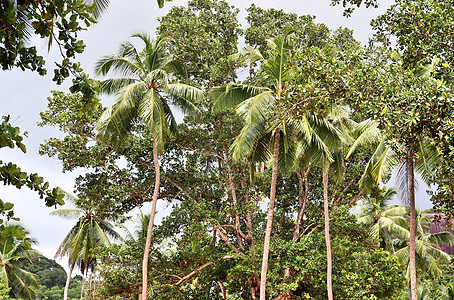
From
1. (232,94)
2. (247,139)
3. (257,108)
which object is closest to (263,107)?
(257,108)

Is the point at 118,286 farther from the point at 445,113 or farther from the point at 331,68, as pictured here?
the point at 445,113

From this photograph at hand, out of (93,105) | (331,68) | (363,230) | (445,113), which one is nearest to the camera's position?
(93,105)

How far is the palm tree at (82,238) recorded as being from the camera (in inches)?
791

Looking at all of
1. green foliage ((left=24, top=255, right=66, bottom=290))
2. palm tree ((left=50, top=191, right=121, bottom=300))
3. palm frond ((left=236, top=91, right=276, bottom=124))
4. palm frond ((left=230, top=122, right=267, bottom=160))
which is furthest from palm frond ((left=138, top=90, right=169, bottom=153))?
green foliage ((left=24, top=255, right=66, bottom=290))

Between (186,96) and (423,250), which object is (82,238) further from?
(423,250)

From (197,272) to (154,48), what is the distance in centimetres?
732

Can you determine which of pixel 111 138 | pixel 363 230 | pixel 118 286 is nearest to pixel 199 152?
pixel 111 138

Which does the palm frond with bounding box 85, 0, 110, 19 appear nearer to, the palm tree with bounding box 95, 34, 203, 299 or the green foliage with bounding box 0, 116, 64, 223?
the green foliage with bounding box 0, 116, 64, 223

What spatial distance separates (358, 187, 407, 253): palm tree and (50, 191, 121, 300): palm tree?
12.7 meters

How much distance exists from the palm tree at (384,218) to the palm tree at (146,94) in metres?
11.6

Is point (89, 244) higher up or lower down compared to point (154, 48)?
lower down

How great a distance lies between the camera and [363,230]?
1473 cm

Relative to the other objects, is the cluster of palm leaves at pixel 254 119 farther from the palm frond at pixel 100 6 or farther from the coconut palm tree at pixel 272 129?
the palm frond at pixel 100 6

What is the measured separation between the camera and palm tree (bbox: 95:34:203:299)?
12.3m
